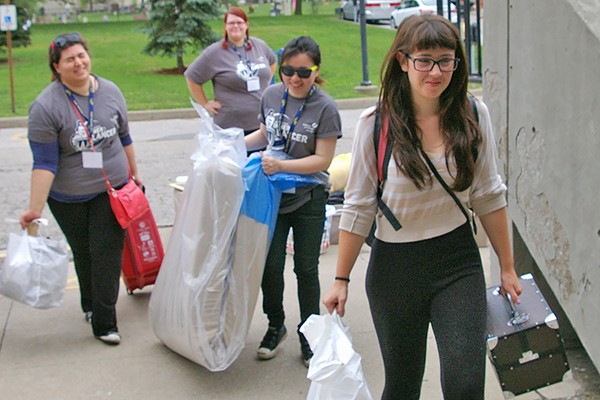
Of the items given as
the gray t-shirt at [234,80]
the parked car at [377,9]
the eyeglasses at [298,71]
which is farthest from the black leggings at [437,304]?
the parked car at [377,9]

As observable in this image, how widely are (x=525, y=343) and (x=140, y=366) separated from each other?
7.12 feet

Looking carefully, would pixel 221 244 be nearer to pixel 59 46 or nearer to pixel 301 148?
pixel 301 148

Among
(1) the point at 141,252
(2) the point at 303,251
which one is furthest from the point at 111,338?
(2) the point at 303,251

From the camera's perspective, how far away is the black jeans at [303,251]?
431cm

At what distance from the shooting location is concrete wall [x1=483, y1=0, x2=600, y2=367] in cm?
301

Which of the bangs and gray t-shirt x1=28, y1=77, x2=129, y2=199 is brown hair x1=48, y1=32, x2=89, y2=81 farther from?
the bangs

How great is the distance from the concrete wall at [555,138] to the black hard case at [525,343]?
146 millimetres

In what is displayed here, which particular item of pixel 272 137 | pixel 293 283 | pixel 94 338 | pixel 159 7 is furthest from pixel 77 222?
pixel 159 7

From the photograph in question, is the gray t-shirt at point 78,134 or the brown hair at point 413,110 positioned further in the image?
the gray t-shirt at point 78,134

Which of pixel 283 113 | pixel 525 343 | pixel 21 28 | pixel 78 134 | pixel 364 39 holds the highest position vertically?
pixel 21 28

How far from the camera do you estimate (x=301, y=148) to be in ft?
13.9

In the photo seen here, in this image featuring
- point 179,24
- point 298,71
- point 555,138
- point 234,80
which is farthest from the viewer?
point 179,24

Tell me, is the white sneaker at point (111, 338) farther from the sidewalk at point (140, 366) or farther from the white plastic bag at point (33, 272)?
the white plastic bag at point (33, 272)

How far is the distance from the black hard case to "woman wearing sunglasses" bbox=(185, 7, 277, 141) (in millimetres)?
2975
